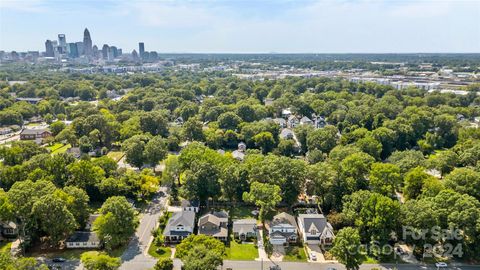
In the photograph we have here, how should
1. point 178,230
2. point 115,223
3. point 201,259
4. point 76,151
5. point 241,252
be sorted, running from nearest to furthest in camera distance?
point 201,259 → point 115,223 → point 241,252 → point 178,230 → point 76,151

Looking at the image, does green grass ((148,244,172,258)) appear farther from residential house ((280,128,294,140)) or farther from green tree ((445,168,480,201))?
residential house ((280,128,294,140))

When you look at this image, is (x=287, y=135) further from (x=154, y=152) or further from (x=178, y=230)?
(x=178, y=230)

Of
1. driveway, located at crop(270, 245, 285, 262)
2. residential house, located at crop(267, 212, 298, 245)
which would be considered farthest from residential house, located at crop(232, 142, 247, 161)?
driveway, located at crop(270, 245, 285, 262)

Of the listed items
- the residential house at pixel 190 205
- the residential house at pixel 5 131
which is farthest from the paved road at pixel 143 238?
the residential house at pixel 5 131

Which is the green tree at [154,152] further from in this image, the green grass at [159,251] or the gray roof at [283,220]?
the gray roof at [283,220]

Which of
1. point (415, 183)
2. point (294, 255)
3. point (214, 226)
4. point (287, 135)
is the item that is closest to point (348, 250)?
point (294, 255)

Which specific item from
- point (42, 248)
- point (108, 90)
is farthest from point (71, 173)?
point (108, 90)

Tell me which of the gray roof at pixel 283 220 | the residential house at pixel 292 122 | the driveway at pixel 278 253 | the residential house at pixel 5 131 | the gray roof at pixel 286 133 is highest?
the residential house at pixel 292 122
